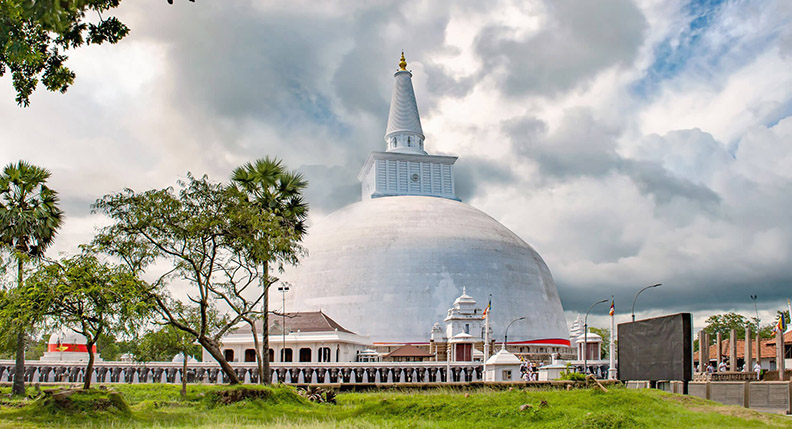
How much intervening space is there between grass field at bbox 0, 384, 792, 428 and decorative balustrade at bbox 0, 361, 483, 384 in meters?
16.9

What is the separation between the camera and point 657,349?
2006cm

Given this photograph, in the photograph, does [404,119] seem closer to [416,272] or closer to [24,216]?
[416,272]

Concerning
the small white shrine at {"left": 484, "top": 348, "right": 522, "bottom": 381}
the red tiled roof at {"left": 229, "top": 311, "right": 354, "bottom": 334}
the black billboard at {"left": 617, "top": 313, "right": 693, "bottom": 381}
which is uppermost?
the black billboard at {"left": 617, "top": 313, "right": 693, "bottom": 381}

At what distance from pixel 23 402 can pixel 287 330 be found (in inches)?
1198

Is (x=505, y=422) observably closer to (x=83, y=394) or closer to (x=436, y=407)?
(x=436, y=407)

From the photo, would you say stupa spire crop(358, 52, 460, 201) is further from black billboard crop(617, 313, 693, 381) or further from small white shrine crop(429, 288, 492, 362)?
black billboard crop(617, 313, 693, 381)

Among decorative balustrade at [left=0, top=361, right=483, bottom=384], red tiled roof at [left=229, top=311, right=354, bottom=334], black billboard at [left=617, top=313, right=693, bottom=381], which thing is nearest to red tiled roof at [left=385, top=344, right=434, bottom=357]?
red tiled roof at [left=229, top=311, right=354, bottom=334]

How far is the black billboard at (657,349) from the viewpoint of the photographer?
18.5 meters

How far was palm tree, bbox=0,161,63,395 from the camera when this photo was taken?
33250 millimetres

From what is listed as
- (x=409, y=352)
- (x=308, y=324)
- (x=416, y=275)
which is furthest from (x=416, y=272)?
(x=308, y=324)

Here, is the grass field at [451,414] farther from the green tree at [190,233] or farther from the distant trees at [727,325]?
the distant trees at [727,325]

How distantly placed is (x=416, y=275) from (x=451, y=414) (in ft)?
140

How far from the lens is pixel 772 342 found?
61688 mm

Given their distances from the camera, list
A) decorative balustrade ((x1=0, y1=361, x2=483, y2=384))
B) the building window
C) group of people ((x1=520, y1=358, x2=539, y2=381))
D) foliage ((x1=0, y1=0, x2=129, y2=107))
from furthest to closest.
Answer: the building window
decorative balustrade ((x1=0, y1=361, x2=483, y2=384))
group of people ((x1=520, y1=358, x2=539, y2=381))
foliage ((x1=0, y1=0, x2=129, y2=107))
